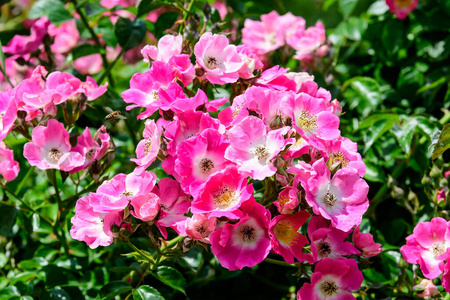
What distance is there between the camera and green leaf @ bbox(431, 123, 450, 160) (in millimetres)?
1070

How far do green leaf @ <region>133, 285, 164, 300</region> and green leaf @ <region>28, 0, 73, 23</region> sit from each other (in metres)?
1.06

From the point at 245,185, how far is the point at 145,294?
401 mm

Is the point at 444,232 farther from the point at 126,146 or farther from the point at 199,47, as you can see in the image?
the point at 126,146

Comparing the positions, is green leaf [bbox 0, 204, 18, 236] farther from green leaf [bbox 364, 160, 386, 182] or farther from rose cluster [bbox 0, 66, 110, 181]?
green leaf [bbox 364, 160, 386, 182]

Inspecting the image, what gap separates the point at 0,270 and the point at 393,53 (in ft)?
5.61

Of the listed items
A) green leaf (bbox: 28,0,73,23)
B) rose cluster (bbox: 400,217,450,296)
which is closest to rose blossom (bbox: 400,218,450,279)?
rose cluster (bbox: 400,217,450,296)

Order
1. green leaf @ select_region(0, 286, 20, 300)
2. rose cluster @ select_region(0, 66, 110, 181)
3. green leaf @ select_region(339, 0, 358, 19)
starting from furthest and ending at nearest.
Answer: green leaf @ select_region(339, 0, 358, 19), green leaf @ select_region(0, 286, 20, 300), rose cluster @ select_region(0, 66, 110, 181)

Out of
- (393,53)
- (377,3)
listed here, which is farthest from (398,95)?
(377,3)

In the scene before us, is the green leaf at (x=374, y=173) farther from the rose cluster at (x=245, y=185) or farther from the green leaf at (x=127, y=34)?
the green leaf at (x=127, y=34)

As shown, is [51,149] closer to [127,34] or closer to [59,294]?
[59,294]

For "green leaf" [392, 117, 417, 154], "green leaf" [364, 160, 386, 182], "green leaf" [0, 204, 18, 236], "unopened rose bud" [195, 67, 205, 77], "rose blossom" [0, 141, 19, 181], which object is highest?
"unopened rose bud" [195, 67, 205, 77]

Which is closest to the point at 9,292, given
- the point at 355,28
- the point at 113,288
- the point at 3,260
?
the point at 3,260

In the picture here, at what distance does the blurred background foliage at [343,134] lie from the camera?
149 centimetres

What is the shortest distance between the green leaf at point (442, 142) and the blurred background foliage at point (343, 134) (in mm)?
348
